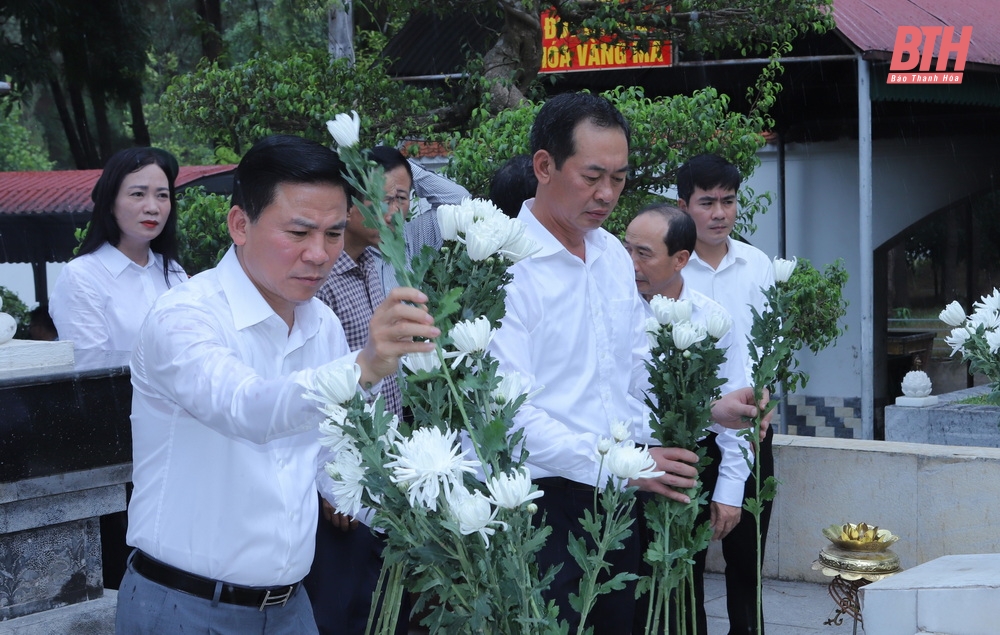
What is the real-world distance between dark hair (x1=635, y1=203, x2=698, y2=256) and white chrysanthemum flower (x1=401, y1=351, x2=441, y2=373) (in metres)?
2.05

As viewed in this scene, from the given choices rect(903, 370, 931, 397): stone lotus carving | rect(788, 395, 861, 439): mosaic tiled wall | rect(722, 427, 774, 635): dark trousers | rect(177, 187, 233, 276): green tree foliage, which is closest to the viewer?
rect(722, 427, 774, 635): dark trousers

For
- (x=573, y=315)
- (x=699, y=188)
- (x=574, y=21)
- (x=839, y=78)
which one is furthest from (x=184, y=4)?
(x=573, y=315)

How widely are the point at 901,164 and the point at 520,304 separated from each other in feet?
29.4

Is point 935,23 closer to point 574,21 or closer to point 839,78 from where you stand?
point 839,78

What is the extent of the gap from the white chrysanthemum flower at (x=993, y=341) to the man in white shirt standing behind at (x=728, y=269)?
50.2 inches

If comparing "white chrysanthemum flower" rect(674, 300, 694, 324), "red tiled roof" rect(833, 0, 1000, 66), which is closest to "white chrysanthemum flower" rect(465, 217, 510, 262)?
"white chrysanthemum flower" rect(674, 300, 694, 324)

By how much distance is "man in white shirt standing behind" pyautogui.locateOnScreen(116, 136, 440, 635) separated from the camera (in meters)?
2.09

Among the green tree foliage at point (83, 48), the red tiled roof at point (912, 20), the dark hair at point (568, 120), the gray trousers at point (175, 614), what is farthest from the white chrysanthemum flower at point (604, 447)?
the green tree foliage at point (83, 48)

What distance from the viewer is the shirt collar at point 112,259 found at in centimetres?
400

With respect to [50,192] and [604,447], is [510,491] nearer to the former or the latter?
[604,447]

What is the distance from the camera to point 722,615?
5.11 m

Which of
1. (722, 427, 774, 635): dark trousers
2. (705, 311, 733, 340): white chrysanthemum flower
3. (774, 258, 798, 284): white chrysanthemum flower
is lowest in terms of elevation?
(722, 427, 774, 635): dark trousers

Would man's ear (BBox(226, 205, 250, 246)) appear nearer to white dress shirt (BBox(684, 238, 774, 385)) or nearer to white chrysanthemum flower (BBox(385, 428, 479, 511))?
white chrysanthemum flower (BBox(385, 428, 479, 511))

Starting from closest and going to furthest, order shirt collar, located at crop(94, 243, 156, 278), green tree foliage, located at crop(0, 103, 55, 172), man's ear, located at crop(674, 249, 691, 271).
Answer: man's ear, located at crop(674, 249, 691, 271) < shirt collar, located at crop(94, 243, 156, 278) < green tree foliage, located at crop(0, 103, 55, 172)
